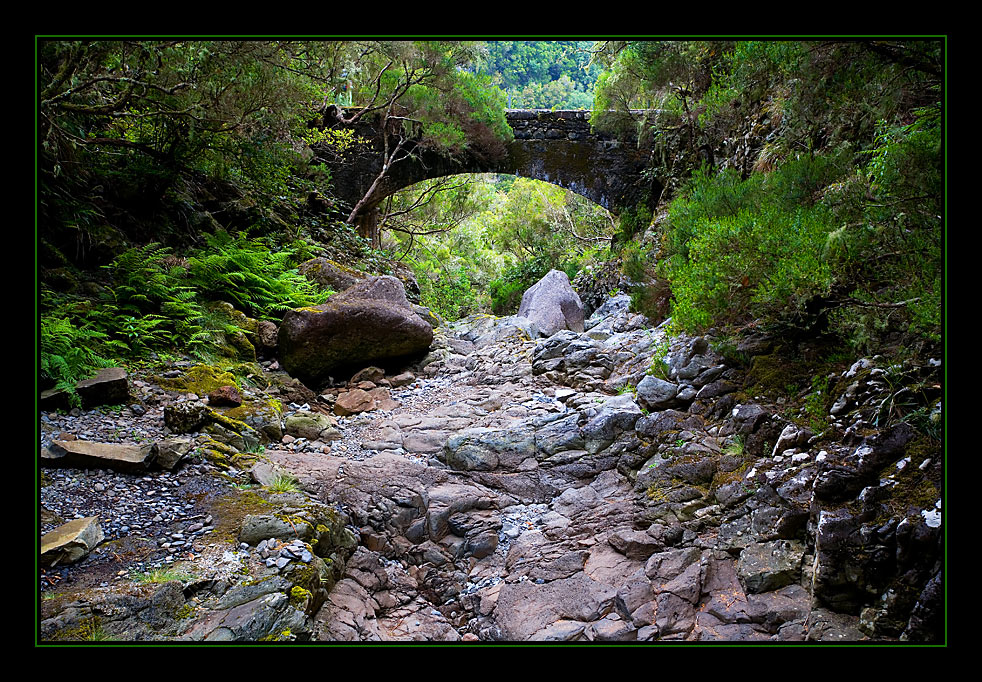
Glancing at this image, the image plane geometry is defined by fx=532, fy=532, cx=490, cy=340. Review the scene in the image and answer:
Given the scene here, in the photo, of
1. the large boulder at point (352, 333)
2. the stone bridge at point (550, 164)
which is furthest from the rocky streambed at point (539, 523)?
the stone bridge at point (550, 164)

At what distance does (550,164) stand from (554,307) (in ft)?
14.5

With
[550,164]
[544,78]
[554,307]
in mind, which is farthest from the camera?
[544,78]

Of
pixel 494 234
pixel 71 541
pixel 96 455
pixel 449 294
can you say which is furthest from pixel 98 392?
pixel 494 234

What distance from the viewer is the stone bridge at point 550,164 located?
12.9 meters

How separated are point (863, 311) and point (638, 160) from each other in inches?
420

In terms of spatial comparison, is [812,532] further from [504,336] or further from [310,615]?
[504,336]

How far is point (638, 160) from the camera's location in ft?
43.1

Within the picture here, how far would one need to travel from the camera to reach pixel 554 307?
1081cm

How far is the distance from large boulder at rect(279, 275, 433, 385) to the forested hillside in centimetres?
5

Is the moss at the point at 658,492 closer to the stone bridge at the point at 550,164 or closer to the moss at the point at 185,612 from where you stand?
the moss at the point at 185,612

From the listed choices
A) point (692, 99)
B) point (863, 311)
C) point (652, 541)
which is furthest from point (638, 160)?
point (652, 541)

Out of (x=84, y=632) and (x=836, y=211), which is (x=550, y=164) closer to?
(x=836, y=211)

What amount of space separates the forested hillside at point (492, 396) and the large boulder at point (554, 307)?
1714 mm

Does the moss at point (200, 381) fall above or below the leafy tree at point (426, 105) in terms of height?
below
